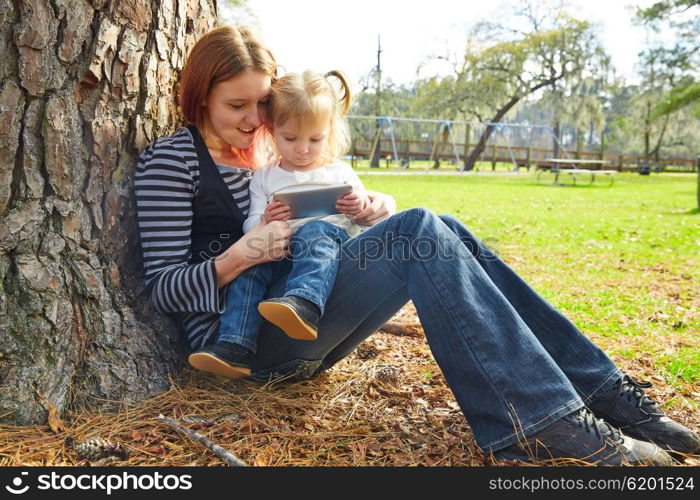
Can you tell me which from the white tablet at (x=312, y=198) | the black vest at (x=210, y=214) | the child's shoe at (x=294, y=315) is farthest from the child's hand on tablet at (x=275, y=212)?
the child's shoe at (x=294, y=315)

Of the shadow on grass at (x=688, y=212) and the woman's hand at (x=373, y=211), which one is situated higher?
the woman's hand at (x=373, y=211)

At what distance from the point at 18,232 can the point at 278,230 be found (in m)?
0.73

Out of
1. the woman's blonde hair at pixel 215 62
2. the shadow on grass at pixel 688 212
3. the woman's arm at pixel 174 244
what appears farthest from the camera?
the shadow on grass at pixel 688 212

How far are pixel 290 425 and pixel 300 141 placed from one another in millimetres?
968

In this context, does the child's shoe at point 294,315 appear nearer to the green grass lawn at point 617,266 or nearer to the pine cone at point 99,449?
the pine cone at point 99,449

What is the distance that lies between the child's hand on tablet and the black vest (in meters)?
0.13

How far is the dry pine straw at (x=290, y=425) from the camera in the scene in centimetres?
165

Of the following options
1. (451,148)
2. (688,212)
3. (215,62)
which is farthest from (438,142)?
(215,62)

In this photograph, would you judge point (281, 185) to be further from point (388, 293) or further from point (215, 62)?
point (388, 293)

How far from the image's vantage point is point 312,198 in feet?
6.65

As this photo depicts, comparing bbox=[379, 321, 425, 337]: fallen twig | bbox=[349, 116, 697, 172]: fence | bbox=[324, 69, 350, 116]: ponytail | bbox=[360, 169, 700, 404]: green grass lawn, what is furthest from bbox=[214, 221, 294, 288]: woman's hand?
bbox=[349, 116, 697, 172]: fence

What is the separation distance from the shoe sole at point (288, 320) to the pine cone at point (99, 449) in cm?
51

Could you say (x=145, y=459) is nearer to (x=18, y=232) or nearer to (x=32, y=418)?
(x=32, y=418)
